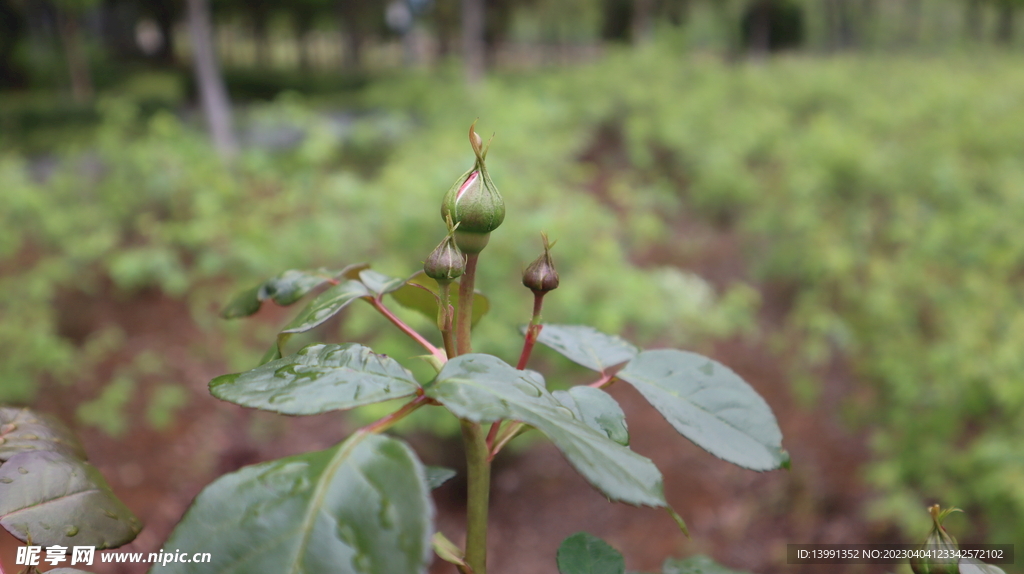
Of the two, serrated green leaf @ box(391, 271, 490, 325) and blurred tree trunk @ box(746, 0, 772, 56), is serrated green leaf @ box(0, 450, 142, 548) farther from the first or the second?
blurred tree trunk @ box(746, 0, 772, 56)

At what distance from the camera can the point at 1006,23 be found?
21.3m

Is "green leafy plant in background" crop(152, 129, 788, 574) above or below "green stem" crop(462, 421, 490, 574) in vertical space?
above

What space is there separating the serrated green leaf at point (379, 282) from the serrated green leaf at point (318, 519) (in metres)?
0.18

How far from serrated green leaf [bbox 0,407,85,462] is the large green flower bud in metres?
0.29

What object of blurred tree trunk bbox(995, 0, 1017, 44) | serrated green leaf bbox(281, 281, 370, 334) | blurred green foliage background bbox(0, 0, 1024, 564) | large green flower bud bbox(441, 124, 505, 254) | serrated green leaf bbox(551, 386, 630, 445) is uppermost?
blurred tree trunk bbox(995, 0, 1017, 44)

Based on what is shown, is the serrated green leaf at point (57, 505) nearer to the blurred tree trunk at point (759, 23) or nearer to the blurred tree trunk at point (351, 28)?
the blurred tree trunk at point (351, 28)

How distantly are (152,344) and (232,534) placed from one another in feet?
12.2

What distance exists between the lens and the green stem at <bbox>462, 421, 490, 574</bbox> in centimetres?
39

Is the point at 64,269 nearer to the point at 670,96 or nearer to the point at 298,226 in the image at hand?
the point at 298,226

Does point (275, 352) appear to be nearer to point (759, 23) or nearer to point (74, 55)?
point (74, 55)

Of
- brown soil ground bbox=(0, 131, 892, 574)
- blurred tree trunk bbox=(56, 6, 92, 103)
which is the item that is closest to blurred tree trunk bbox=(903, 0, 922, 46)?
blurred tree trunk bbox=(56, 6, 92, 103)

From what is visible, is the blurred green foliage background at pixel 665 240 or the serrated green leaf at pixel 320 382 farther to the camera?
the blurred green foliage background at pixel 665 240

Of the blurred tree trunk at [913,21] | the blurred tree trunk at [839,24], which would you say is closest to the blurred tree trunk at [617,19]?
the blurred tree trunk at [839,24]

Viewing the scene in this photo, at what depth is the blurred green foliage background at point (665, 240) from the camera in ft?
7.41
